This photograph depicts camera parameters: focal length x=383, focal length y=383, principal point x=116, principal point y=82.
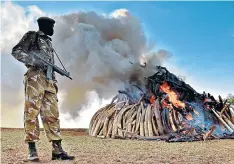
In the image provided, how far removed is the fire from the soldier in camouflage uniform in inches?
295

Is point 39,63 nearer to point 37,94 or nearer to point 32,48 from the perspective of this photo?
point 32,48

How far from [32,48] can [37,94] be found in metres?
0.83

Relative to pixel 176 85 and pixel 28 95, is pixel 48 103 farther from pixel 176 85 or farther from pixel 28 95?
pixel 176 85

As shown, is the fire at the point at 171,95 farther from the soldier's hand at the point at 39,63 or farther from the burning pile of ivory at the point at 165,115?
the soldier's hand at the point at 39,63

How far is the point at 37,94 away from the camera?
6.47m

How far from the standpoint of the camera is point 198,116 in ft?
44.8

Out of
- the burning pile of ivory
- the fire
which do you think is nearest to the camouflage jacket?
the burning pile of ivory

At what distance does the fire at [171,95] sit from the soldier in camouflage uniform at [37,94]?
750cm

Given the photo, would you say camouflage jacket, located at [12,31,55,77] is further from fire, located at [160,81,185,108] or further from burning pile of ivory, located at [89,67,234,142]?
fire, located at [160,81,185,108]

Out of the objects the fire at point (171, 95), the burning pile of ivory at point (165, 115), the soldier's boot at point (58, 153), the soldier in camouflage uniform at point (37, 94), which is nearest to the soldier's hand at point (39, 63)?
the soldier in camouflage uniform at point (37, 94)

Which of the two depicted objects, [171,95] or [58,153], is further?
[171,95]

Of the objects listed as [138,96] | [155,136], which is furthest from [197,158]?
[138,96]

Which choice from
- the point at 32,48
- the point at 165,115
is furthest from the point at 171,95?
the point at 32,48

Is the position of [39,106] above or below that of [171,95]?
below
